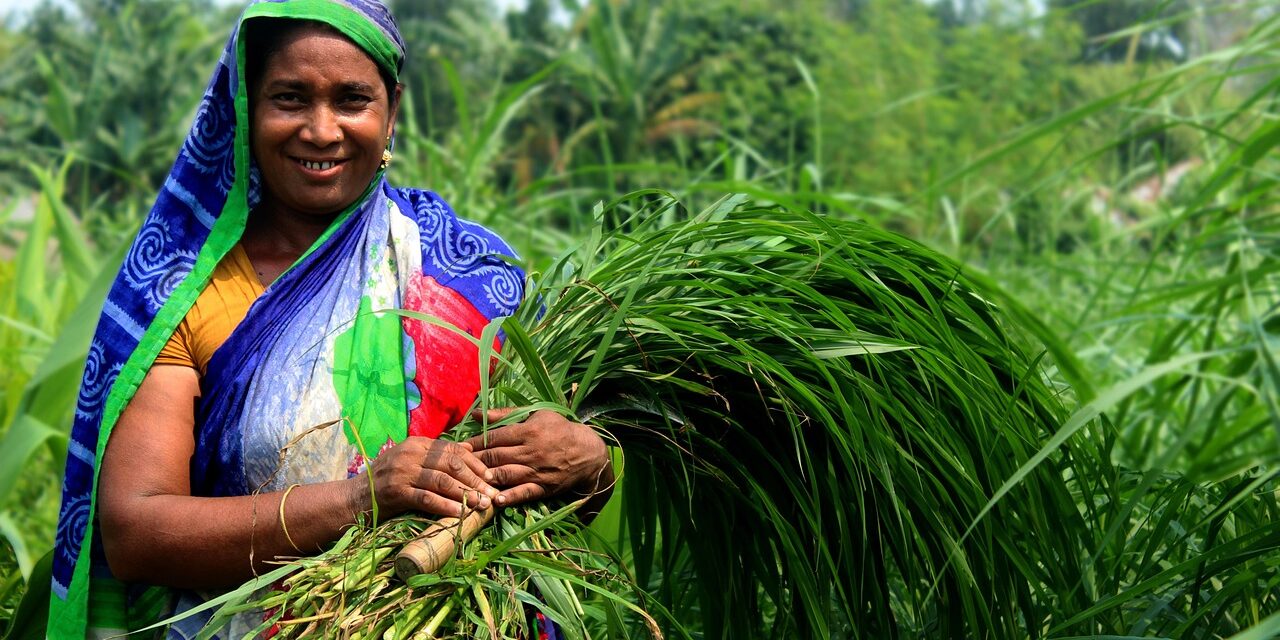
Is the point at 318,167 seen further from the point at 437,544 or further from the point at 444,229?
the point at 437,544

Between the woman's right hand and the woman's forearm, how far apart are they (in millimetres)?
38

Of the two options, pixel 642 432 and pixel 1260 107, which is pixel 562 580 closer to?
pixel 642 432

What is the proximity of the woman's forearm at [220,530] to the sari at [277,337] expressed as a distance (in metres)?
0.08

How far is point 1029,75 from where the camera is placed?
124 ft

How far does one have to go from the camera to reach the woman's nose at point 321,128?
1.84 meters

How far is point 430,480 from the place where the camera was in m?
1.62

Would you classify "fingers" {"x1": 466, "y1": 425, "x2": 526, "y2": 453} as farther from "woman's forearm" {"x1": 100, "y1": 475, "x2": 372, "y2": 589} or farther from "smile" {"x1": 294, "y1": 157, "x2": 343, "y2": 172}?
"smile" {"x1": 294, "y1": 157, "x2": 343, "y2": 172}

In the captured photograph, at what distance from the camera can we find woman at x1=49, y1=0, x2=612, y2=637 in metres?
A: 1.72

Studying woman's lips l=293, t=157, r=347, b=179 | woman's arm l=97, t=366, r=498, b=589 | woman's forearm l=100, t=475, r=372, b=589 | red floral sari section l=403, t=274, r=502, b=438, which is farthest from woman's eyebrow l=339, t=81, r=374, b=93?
woman's forearm l=100, t=475, r=372, b=589

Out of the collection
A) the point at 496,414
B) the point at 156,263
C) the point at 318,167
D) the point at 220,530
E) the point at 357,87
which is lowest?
the point at 220,530

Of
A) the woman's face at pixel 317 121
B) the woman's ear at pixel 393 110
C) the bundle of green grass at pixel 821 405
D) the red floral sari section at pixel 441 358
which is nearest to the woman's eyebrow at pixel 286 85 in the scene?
the woman's face at pixel 317 121

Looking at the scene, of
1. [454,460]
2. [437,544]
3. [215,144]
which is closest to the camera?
[437,544]

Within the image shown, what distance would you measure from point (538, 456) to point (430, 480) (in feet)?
0.45

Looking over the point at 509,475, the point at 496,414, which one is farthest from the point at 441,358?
the point at 509,475
